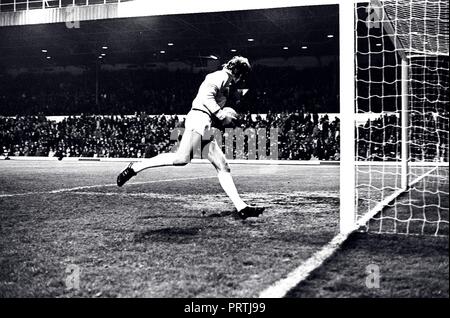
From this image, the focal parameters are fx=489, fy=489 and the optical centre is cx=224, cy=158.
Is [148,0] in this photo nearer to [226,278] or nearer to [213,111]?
[213,111]

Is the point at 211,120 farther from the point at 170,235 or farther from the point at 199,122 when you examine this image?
the point at 170,235

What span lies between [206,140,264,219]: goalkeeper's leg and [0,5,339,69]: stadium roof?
1608cm

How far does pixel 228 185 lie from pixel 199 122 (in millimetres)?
714

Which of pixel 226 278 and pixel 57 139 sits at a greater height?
pixel 57 139

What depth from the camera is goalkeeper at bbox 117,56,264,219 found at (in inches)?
191

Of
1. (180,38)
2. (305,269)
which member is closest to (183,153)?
(305,269)

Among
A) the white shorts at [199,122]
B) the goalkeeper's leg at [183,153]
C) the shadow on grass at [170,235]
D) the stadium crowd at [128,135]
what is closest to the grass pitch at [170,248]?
the shadow on grass at [170,235]

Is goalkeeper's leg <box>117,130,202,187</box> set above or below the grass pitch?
above

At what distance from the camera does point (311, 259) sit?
3.30 metres

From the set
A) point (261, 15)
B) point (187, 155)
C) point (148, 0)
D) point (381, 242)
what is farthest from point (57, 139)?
point (381, 242)

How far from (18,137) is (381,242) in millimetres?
24372

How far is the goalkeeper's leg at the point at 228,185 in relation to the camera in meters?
4.91

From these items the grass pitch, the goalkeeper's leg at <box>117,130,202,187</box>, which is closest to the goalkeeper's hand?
the goalkeeper's leg at <box>117,130,202,187</box>

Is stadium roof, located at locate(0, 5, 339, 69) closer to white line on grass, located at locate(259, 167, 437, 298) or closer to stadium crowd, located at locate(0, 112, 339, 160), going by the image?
stadium crowd, located at locate(0, 112, 339, 160)
